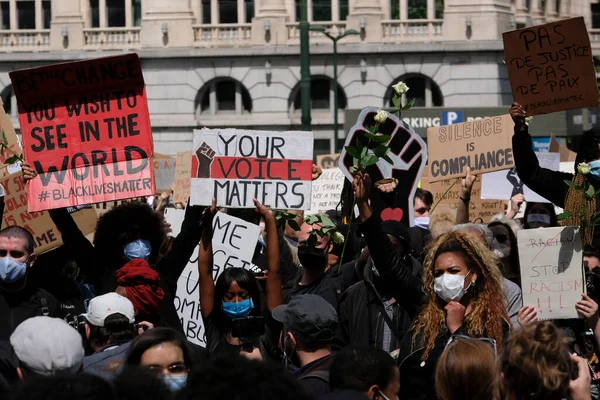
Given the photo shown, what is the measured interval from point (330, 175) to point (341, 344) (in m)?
7.67

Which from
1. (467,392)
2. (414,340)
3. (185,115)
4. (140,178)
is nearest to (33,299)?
(140,178)

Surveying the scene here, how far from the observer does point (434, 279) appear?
6023 mm

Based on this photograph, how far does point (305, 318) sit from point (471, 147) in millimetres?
5611

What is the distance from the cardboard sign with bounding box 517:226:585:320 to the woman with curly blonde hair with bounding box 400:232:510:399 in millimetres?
442

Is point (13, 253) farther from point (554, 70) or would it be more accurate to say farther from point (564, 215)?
point (554, 70)

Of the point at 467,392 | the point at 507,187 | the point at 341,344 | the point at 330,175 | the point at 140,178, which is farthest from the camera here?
the point at 330,175

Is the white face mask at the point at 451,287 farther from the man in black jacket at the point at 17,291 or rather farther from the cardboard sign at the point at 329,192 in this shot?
the cardboard sign at the point at 329,192

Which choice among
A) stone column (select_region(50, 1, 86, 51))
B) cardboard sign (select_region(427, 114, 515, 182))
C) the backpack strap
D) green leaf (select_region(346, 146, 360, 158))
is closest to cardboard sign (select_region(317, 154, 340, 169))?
cardboard sign (select_region(427, 114, 515, 182))

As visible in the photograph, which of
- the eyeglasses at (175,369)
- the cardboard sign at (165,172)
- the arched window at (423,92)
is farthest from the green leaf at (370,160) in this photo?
the arched window at (423,92)

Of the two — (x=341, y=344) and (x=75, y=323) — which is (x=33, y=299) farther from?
(x=341, y=344)

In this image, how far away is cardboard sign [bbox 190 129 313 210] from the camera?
7.95 meters

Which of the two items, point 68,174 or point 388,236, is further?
point 68,174

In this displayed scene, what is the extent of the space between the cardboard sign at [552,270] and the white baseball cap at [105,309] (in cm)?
183

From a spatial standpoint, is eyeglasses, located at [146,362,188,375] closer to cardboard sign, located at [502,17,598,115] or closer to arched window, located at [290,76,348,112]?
cardboard sign, located at [502,17,598,115]
